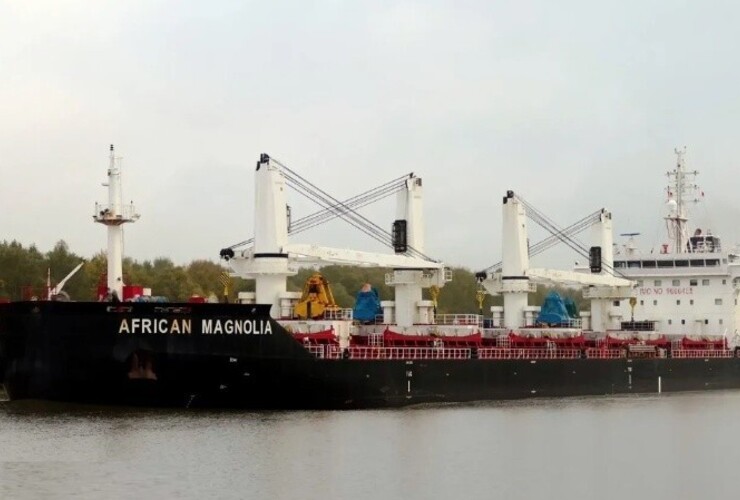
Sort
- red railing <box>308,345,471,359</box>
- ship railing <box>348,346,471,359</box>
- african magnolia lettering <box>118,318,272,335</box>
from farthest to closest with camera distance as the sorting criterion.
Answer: ship railing <box>348,346,471,359</box> < red railing <box>308,345,471,359</box> < african magnolia lettering <box>118,318,272,335</box>

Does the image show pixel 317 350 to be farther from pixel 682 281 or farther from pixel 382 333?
pixel 682 281

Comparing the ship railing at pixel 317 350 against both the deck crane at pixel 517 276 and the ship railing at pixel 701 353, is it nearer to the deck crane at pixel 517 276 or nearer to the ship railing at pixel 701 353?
the deck crane at pixel 517 276

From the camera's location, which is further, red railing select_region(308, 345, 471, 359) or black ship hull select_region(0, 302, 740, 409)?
red railing select_region(308, 345, 471, 359)

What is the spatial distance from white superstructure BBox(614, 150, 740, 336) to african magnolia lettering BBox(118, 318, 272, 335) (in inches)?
967

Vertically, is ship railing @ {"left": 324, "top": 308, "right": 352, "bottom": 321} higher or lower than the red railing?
higher

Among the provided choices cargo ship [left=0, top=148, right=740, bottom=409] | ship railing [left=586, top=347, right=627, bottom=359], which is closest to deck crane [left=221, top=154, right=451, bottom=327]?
cargo ship [left=0, top=148, right=740, bottom=409]

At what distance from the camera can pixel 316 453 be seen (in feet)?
92.0

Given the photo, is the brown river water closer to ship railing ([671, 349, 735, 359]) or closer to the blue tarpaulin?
the blue tarpaulin

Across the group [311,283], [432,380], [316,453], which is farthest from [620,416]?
[316,453]

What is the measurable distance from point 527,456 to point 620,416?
Answer: 32.3 feet

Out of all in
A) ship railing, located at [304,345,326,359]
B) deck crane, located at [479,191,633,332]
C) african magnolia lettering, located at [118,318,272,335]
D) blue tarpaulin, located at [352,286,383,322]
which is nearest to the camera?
african magnolia lettering, located at [118,318,272,335]

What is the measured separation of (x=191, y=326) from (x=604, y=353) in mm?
20456

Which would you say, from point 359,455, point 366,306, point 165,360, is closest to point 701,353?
point 366,306

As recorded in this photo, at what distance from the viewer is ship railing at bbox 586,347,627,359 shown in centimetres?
4940
